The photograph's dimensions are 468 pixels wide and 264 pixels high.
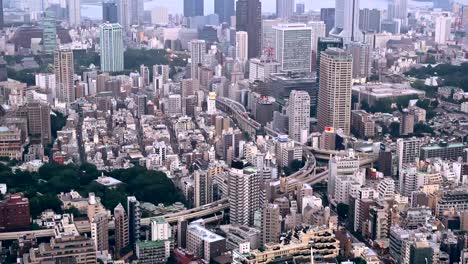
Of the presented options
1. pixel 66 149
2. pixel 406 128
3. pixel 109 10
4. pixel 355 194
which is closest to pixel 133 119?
pixel 66 149

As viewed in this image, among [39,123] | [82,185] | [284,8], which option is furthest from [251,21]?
[82,185]

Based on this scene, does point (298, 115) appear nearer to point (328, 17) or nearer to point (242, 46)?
point (242, 46)

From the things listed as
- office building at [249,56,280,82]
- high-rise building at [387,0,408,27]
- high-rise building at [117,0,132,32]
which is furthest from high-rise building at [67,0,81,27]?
high-rise building at [387,0,408,27]

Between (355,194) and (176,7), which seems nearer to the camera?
(355,194)

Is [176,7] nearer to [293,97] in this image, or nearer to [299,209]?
[293,97]

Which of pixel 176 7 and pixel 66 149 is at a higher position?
pixel 176 7

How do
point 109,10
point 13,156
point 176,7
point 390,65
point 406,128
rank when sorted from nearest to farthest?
point 13,156 < point 406,128 < point 390,65 < point 109,10 < point 176,7
